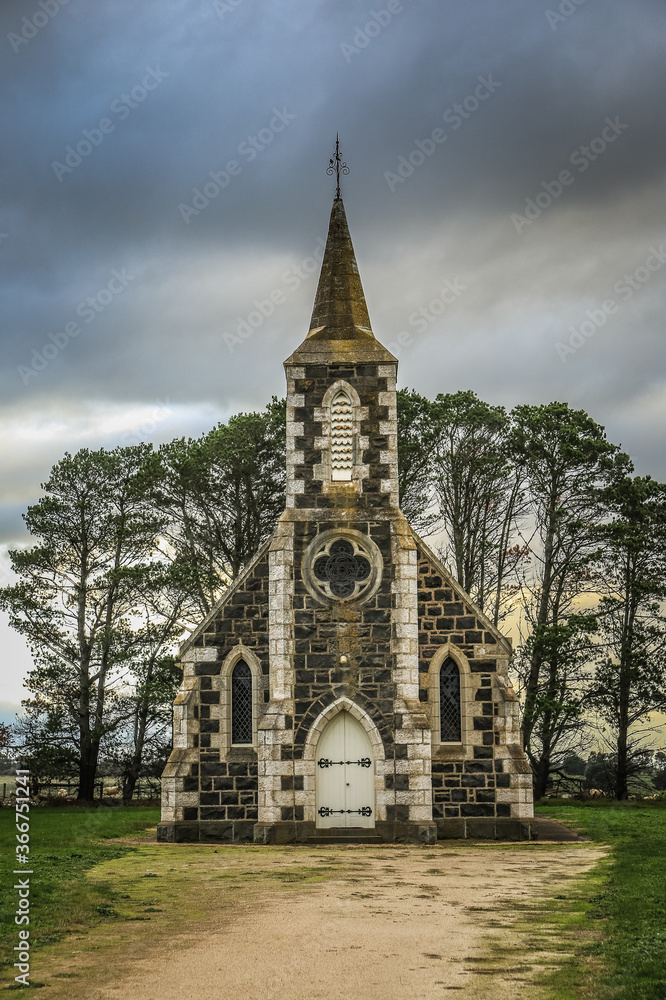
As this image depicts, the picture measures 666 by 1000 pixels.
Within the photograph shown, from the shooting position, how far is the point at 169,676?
102 feet

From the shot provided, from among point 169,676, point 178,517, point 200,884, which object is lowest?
point 200,884

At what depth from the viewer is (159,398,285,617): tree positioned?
1297 inches

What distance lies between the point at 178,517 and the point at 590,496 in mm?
13665

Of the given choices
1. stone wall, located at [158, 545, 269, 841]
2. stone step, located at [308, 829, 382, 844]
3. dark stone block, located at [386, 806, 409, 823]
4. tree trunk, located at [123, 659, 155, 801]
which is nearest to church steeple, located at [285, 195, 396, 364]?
stone wall, located at [158, 545, 269, 841]

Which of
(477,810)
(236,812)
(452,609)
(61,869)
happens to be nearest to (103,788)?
(236,812)

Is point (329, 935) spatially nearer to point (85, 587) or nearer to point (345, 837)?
point (345, 837)

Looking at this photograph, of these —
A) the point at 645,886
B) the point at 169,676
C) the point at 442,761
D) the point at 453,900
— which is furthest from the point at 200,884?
the point at 169,676

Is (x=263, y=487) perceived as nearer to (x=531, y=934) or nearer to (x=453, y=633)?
(x=453, y=633)

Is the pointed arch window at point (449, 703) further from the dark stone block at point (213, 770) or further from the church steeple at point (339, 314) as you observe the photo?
the church steeple at point (339, 314)

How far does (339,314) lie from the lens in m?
22.7

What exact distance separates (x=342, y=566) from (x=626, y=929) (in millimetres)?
11798

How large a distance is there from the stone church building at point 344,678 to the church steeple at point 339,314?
0.10 m

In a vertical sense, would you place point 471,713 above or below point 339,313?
below

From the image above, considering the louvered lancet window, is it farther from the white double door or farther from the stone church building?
the white double door
